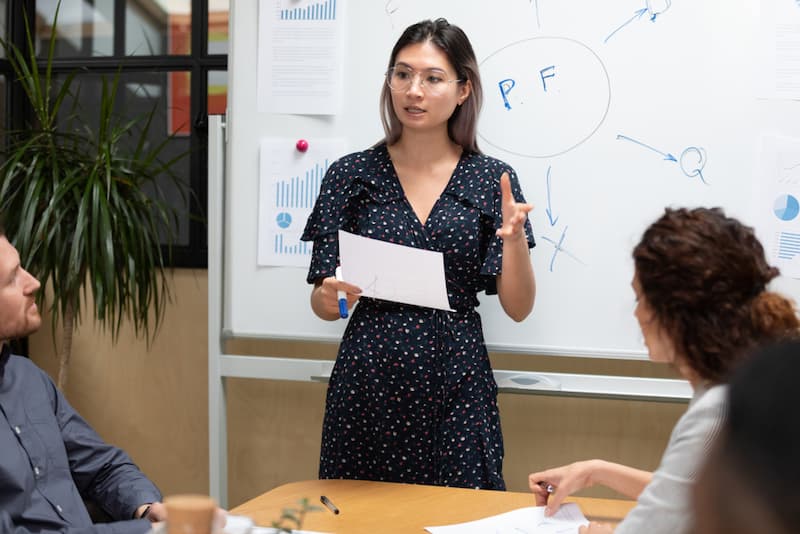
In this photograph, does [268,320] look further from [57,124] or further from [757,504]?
[757,504]

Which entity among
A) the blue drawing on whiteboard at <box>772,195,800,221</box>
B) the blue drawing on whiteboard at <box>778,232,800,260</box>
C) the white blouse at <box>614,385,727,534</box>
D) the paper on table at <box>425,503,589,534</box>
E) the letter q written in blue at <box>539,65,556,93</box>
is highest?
the letter q written in blue at <box>539,65,556,93</box>

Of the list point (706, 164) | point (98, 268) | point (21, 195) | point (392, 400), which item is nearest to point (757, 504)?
point (392, 400)

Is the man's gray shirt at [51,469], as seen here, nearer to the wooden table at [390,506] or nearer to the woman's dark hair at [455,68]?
the wooden table at [390,506]

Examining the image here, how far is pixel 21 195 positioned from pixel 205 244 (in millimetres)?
668

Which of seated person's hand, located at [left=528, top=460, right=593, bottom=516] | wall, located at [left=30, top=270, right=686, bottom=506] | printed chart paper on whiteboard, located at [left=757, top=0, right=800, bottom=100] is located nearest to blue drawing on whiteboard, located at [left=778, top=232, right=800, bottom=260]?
printed chart paper on whiteboard, located at [left=757, top=0, right=800, bottom=100]

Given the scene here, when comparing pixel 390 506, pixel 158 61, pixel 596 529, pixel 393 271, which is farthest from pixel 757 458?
pixel 158 61

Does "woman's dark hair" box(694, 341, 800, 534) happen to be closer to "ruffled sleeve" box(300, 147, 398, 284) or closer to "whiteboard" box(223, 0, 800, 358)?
"ruffled sleeve" box(300, 147, 398, 284)

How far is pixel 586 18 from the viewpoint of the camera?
249 cm

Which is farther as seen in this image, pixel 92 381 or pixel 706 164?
pixel 92 381

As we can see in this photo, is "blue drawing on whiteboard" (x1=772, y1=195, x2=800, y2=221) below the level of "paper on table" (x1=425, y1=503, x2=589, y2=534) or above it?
above

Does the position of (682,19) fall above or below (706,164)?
above

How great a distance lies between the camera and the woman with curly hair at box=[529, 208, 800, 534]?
4.02ft

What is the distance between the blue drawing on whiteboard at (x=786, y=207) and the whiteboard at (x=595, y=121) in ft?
0.21

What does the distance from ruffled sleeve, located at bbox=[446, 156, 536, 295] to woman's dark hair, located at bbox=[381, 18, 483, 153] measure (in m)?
0.08
